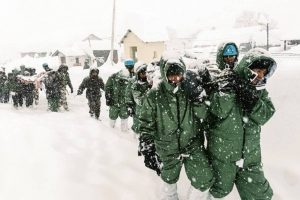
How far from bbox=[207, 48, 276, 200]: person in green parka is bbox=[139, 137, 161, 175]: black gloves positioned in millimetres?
644

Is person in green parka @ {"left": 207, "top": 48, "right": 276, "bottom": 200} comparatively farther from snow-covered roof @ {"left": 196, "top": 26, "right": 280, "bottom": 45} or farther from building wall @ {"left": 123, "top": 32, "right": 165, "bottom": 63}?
snow-covered roof @ {"left": 196, "top": 26, "right": 280, "bottom": 45}

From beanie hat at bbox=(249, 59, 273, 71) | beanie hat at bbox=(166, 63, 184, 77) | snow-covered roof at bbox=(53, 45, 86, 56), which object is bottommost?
beanie hat at bbox=(166, 63, 184, 77)

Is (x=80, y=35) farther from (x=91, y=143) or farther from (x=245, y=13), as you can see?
(x=91, y=143)

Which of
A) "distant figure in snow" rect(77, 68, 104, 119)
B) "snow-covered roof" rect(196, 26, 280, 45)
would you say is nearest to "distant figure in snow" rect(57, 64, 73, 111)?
"distant figure in snow" rect(77, 68, 104, 119)

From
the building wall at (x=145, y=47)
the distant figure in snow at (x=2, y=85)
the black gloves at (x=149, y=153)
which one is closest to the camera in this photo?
the black gloves at (x=149, y=153)

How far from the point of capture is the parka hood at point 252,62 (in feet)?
11.6

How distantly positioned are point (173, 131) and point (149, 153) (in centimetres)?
37

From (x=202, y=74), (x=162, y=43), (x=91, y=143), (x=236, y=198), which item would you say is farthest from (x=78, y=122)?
(x=162, y=43)

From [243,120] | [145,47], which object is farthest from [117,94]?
[145,47]

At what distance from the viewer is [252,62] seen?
356 cm

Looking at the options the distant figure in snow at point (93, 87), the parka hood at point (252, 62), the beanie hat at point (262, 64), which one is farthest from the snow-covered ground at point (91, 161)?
the distant figure in snow at point (93, 87)

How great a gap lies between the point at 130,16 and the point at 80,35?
3843 cm

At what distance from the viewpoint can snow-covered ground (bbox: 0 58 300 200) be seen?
4148mm

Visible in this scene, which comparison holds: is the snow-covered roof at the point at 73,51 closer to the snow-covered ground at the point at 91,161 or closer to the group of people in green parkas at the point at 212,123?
the snow-covered ground at the point at 91,161
